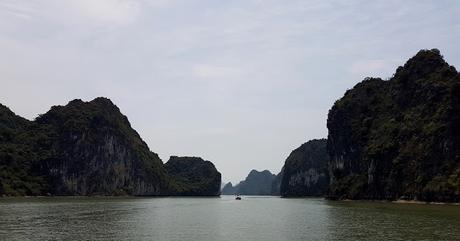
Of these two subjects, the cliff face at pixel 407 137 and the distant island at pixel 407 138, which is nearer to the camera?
the distant island at pixel 407 138

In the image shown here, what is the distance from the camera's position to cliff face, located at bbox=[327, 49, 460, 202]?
136000 mm

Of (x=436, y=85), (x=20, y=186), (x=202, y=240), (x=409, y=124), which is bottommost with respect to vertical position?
(x=202, y=240)

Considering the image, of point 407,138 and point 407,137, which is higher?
point 407,137

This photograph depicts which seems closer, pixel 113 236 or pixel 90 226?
pixel 113 236

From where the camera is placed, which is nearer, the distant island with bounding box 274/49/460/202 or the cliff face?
the distant island with bounding box 274/49/460/202

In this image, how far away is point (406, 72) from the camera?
17238 cm

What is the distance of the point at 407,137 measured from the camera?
15500 cm

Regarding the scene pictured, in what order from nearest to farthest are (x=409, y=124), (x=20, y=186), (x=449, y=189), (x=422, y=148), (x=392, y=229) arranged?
(x=392, y=229) < (x=449, y=189) < (x=422, y=148) < (x=409, y=124) < (x=20, y=186)

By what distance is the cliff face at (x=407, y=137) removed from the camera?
13600cm

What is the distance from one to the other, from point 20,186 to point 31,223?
147179 mm

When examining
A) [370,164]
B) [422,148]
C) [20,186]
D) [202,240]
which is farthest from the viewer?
[20,186]

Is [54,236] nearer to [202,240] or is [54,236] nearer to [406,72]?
[202,240]

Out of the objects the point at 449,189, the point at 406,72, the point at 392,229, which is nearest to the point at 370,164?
the point at 406,72

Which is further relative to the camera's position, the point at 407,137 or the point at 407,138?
the point at 407,137
